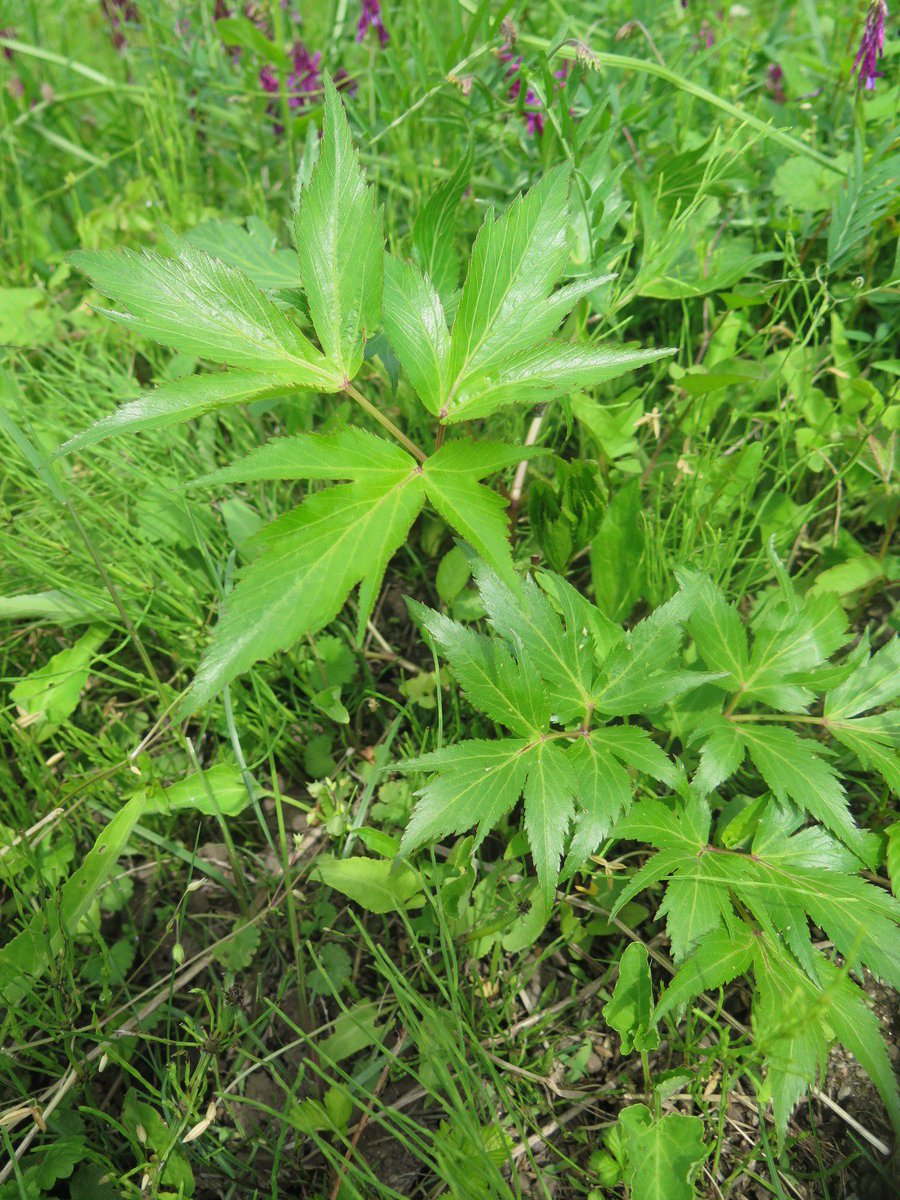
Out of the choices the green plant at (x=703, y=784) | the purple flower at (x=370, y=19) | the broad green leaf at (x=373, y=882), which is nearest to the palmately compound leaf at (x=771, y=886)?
the green plant at (x=703, y=784)

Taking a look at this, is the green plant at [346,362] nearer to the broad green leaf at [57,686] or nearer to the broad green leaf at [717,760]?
the broad green leaf at [717,760]

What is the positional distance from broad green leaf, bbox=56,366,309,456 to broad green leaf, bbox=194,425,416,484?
0.10 m

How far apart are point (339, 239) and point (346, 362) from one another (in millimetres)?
185

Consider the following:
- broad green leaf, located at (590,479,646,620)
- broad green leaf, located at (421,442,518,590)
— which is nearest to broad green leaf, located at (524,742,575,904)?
broad green leaf, located at (421,442,518,590)

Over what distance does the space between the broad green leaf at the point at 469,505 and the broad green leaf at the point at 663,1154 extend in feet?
2.85

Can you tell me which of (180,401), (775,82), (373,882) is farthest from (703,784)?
A: (775,82)

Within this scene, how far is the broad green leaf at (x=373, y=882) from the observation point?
1.43m

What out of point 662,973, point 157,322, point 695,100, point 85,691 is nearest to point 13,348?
point 85,691

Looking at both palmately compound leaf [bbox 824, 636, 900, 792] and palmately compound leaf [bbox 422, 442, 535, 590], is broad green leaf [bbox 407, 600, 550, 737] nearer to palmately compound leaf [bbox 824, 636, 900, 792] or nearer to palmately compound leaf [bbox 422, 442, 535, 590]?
palmately compound leaf [bbox 422, 442, 535, 590]

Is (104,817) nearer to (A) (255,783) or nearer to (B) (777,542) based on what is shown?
(A) (255,783)

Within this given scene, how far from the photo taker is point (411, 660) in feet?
6.19

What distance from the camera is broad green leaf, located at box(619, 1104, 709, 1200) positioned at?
46.0 inches

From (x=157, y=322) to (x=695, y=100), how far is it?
1820mm

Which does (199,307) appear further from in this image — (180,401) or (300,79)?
(300,79)
